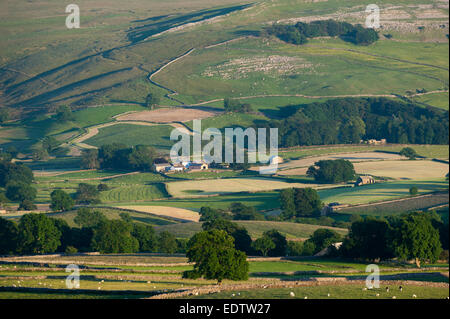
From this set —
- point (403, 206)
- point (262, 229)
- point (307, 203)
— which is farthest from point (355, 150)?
point (262, 229)

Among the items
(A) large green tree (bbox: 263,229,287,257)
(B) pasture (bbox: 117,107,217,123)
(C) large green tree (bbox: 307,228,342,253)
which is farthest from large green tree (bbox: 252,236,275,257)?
(B) pasture (bbox: 117,107,217,123)

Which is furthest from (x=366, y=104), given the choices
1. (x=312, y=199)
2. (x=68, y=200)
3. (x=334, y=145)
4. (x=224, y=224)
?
(x=224, y=224)

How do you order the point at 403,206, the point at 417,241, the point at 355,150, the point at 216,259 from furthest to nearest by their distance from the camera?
1. the point at 355,150
2. the point at 403,206
3. the point at 417,241
4. the point at 216,259

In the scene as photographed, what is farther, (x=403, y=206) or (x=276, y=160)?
(x=276, y=160)

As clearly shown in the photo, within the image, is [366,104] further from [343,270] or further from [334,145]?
[343,270]

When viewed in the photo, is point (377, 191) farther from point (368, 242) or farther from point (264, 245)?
point (368, 242)

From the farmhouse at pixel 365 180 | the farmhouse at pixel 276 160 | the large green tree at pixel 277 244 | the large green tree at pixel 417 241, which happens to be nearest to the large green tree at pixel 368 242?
the large green tree at pixel 417 241

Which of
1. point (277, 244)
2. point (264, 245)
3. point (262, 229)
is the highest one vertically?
point (264, 245)

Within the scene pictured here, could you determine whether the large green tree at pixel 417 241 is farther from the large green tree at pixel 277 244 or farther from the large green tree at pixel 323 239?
the large green tree at pixel 277 244
